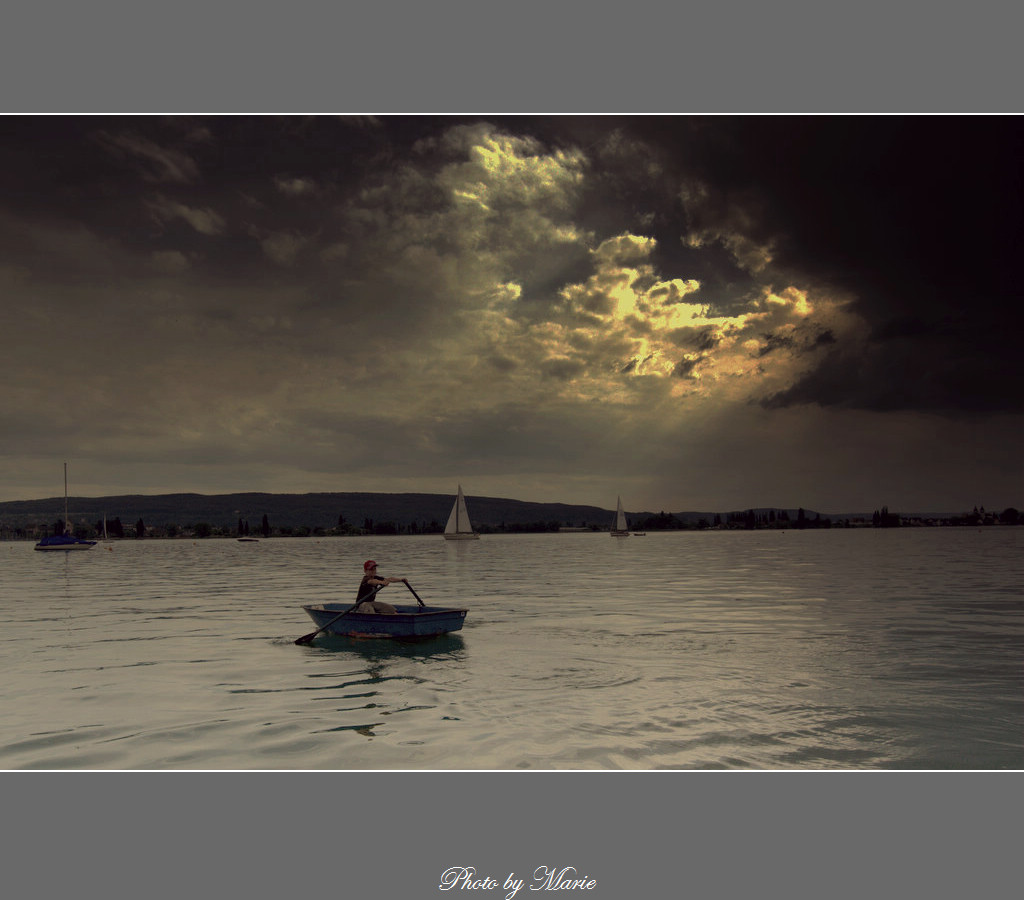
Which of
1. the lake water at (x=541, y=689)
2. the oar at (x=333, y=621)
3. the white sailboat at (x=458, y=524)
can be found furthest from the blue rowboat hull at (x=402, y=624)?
the white sailboat at (x=458, y=524)

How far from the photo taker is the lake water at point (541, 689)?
9.34 m

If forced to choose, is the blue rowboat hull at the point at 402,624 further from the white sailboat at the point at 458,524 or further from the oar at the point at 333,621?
the white sailboat at the point at 458,524

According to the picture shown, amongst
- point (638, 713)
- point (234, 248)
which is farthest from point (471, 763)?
point (234, 248)

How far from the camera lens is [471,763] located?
910cm

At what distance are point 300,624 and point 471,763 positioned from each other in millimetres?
14936

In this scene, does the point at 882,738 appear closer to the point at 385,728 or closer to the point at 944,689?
the point at 944,689

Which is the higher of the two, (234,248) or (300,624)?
(234,248)

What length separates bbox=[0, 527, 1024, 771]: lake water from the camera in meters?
9.34

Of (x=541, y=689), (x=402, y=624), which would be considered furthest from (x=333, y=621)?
(x=541, y=689)

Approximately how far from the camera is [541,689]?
1280 centimetres

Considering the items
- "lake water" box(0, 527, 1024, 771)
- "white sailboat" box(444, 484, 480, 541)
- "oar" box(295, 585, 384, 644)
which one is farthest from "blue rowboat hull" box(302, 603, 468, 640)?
"white sailboat" box(444, 484, 480, 541)

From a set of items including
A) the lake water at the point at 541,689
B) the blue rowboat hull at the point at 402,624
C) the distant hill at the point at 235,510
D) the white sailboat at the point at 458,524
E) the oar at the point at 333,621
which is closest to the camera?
the lake water at the point at 541,689

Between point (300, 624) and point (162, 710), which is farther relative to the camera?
point (300, 624)

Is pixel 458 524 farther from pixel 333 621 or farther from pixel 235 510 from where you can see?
pixel 333 621
